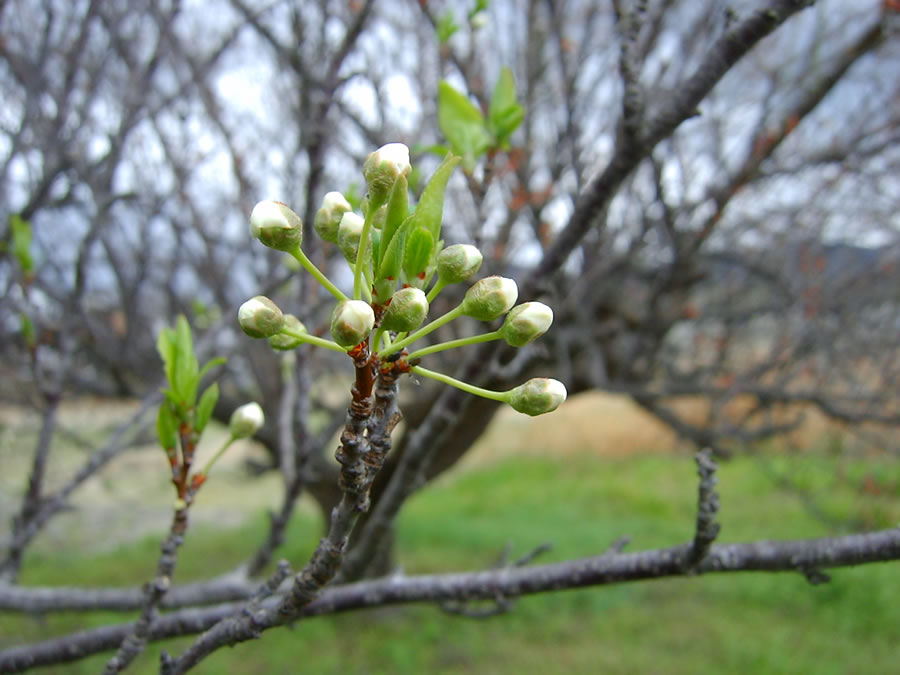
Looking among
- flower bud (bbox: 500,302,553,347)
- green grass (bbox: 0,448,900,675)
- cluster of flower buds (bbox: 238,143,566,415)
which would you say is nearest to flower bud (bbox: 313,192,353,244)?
cluster of flower buds (bbox: 238,143,566,415)

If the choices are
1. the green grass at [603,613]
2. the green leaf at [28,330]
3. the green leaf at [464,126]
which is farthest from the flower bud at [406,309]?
the green grass at [603,613]

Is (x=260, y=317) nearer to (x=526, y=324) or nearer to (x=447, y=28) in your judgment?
(x=526, y=324)

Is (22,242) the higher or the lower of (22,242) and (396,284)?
the higher

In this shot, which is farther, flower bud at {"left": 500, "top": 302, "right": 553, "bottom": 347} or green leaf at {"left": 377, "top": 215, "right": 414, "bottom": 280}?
flower bud at {"left": 500, "top": 302, "right": 553, "bottom": 347}

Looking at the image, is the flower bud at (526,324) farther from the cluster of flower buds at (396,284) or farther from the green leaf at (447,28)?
the green leaf at (447,28)

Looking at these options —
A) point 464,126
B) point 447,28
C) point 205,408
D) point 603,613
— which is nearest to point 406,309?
point 205,408

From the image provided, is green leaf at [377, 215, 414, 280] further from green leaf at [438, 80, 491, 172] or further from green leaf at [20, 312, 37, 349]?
green leaf at [20, 312, 37, 349]

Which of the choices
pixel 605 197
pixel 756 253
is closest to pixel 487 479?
pixel 756 253

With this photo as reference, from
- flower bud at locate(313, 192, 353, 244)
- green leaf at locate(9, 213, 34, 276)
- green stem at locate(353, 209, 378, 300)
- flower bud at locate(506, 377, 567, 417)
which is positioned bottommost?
flower bud at locate(506, 377, 567, 417)
